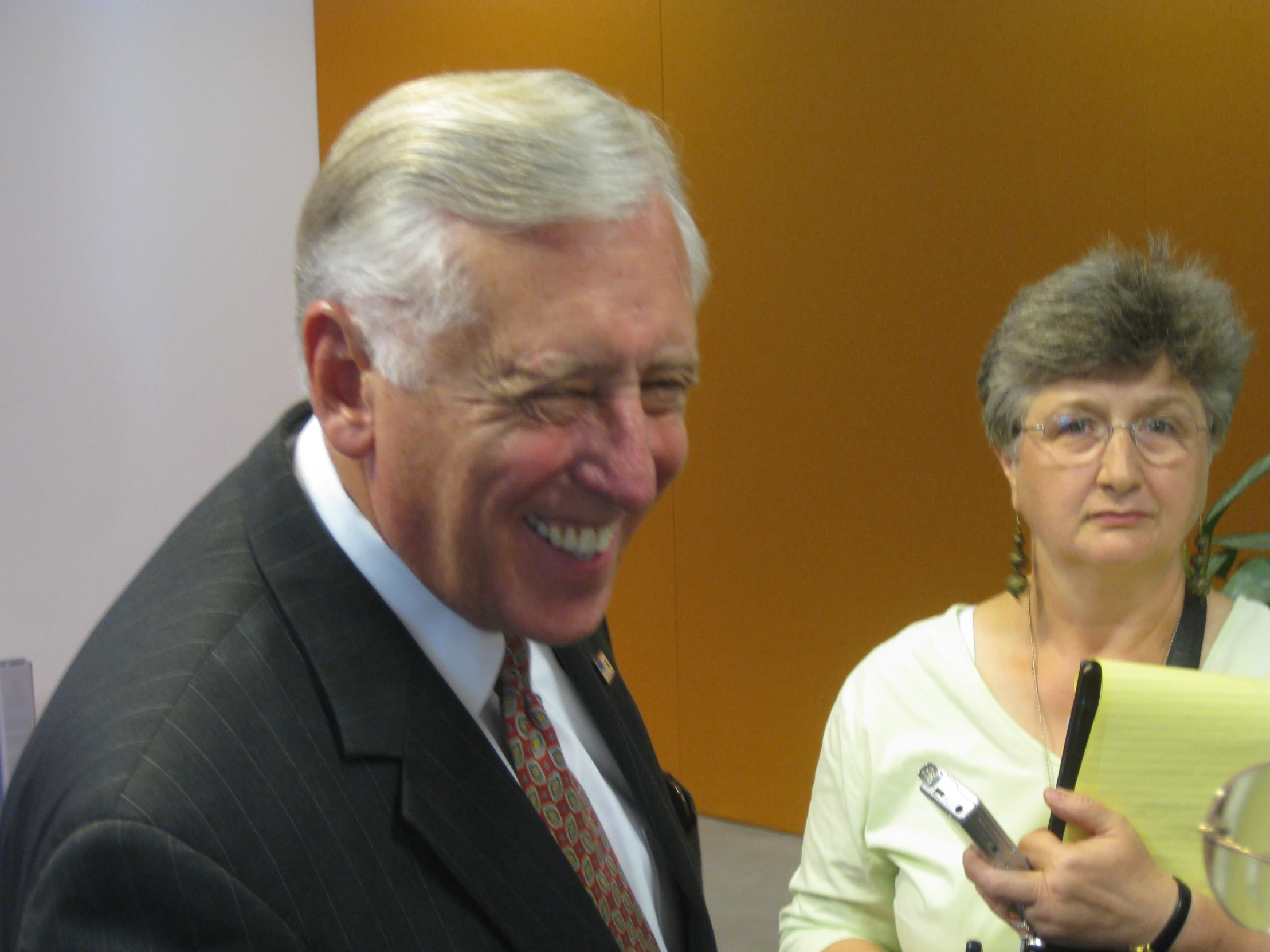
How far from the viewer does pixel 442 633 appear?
41.9 inches

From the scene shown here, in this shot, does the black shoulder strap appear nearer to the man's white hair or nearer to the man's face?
the man's face

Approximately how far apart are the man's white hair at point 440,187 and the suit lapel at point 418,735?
188 mm

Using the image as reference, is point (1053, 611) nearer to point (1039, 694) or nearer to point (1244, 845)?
point (1039, 694)

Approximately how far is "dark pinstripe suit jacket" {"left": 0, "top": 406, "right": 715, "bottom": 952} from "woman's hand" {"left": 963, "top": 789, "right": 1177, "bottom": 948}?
59 centimetres

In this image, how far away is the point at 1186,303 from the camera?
5.66 feet

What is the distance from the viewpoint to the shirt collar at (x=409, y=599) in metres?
1.04

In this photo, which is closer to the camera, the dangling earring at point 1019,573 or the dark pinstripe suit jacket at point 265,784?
Answer: the dark pinstripe suit jacket at point 265,784

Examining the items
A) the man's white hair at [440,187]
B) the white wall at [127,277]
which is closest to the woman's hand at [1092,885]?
the man's white hair at [440,187]

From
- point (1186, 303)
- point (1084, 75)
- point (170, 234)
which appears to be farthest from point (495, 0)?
point (1186, 303)

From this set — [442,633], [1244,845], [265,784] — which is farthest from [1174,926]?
[265,784]

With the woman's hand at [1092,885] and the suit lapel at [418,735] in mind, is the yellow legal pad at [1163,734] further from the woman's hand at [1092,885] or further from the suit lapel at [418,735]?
the suit lapel at [418,735]

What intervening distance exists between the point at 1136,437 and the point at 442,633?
117 cm

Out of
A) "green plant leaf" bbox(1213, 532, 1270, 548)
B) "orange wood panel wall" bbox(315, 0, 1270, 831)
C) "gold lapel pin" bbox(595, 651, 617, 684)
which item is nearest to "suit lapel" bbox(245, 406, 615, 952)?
"gold lapel pin" bbox(595, 651, 617, 684)

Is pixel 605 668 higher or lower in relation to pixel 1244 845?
lower
